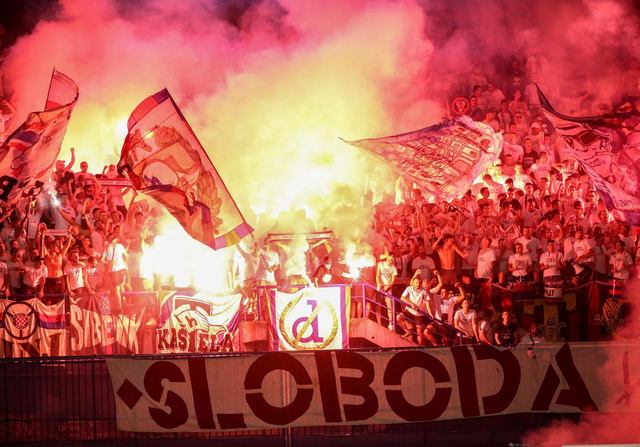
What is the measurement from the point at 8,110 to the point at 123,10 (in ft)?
8.19

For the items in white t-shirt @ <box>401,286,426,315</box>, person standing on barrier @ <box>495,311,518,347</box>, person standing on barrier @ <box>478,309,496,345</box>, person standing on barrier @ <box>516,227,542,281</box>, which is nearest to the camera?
person standing on barrier @ <box>495,311,518,347</box>

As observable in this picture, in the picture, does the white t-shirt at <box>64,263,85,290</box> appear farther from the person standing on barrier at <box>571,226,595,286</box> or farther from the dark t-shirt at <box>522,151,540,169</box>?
the dark t-shirt at <box>522,151,540,169</box>

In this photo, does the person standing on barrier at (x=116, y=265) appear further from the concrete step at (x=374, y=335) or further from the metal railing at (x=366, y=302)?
the concrete step at (x=374, y=335)

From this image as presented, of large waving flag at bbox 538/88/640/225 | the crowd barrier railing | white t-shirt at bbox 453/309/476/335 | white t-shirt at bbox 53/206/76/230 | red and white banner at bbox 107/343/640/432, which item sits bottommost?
red and white banner at bbox 107/343/640/432

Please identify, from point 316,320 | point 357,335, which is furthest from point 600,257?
point 316,320

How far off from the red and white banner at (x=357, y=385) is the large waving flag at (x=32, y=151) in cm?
488

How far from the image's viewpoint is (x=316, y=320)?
1199 centimetres

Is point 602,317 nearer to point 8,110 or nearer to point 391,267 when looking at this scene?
A: point 391,267

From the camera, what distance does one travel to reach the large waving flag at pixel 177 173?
1228 cm

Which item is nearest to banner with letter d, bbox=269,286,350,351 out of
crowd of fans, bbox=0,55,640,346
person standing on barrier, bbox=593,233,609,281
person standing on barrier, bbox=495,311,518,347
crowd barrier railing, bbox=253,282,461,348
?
crowd barrier railing, bbox=253,282,461,348

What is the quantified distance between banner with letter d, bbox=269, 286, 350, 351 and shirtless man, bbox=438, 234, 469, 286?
1762 mm

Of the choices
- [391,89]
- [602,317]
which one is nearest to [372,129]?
[391,89]

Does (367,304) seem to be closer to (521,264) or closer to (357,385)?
(521,264)

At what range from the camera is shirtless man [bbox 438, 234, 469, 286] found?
1312 centimetres
